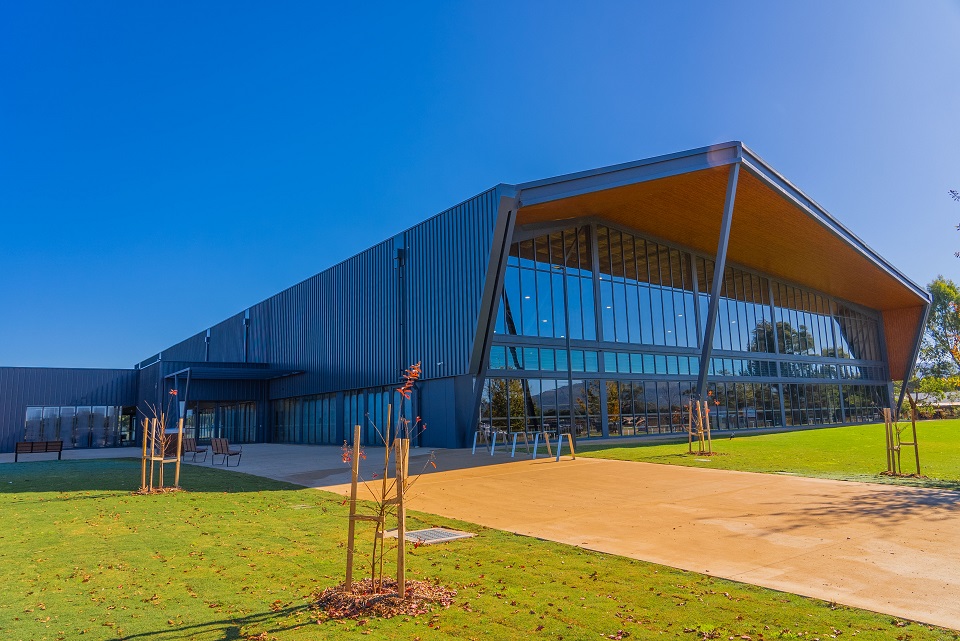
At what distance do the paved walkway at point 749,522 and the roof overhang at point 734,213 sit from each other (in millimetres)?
12580

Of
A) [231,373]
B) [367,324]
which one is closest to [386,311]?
[367,324]

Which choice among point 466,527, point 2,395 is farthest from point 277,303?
point 466,527

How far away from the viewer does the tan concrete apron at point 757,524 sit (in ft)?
20.2

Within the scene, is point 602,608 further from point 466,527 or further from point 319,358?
point 319,358

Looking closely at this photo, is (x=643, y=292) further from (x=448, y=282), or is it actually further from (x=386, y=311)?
(x=386, y=311)

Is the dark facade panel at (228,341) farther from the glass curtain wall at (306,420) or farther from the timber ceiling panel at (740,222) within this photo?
the timber ceiling panel at (740,222)

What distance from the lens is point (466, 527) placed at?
9.36m

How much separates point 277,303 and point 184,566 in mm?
40854

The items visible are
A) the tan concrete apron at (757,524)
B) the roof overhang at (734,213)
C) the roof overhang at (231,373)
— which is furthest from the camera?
the roof overhang at (231,373)

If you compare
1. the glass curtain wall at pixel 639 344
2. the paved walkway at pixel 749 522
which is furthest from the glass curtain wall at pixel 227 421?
the paved walkway at pixel 749 522

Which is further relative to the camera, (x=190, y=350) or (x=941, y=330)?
(x=941, y=330)

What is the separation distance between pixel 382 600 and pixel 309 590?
922 millimetres

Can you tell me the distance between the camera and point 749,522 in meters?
9.24

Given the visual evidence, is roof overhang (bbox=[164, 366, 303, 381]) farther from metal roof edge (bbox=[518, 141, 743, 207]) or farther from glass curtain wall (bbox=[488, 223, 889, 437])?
metal roof edge (bbox=[518, 141, 743, 207])
